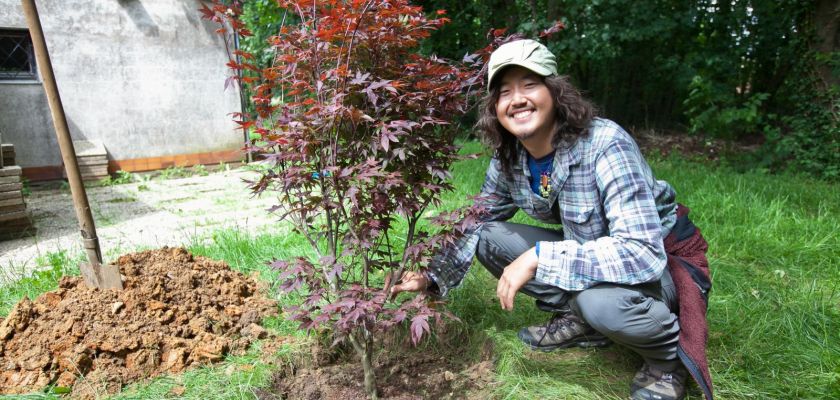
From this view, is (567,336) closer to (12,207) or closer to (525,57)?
(525,57)

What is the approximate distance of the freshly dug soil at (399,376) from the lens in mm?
2125

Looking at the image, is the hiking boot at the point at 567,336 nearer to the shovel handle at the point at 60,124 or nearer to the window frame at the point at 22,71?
the shovel handle at the point at 60,124

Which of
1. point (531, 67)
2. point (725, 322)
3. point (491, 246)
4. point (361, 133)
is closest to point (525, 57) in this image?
point (531, 67)

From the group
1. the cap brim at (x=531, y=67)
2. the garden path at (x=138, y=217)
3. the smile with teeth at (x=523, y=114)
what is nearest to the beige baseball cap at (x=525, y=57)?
the cap brim at (x=531, y=67)

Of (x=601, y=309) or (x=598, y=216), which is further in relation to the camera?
(x=598, y=216)

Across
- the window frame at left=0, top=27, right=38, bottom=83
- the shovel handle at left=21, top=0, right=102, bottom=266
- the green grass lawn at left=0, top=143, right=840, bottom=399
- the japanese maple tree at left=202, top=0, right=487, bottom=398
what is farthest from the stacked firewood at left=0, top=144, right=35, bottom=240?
the japanese maple tree at left=202, top=0, right=487, bottom=398

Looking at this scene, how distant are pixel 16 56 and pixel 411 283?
8.35 meters

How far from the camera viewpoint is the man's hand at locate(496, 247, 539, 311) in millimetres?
1875

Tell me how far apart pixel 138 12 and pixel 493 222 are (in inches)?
314

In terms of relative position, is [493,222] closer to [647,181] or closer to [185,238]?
Answer: [647,181]

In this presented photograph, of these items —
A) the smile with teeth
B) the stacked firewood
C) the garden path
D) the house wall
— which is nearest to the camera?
the smile with teeth

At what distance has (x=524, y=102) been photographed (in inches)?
77.2

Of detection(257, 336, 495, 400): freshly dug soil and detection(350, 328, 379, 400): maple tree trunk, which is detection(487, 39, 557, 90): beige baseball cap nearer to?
detection(350, 328, 379, 400): maple tree trunk

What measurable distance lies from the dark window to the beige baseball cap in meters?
8.32
